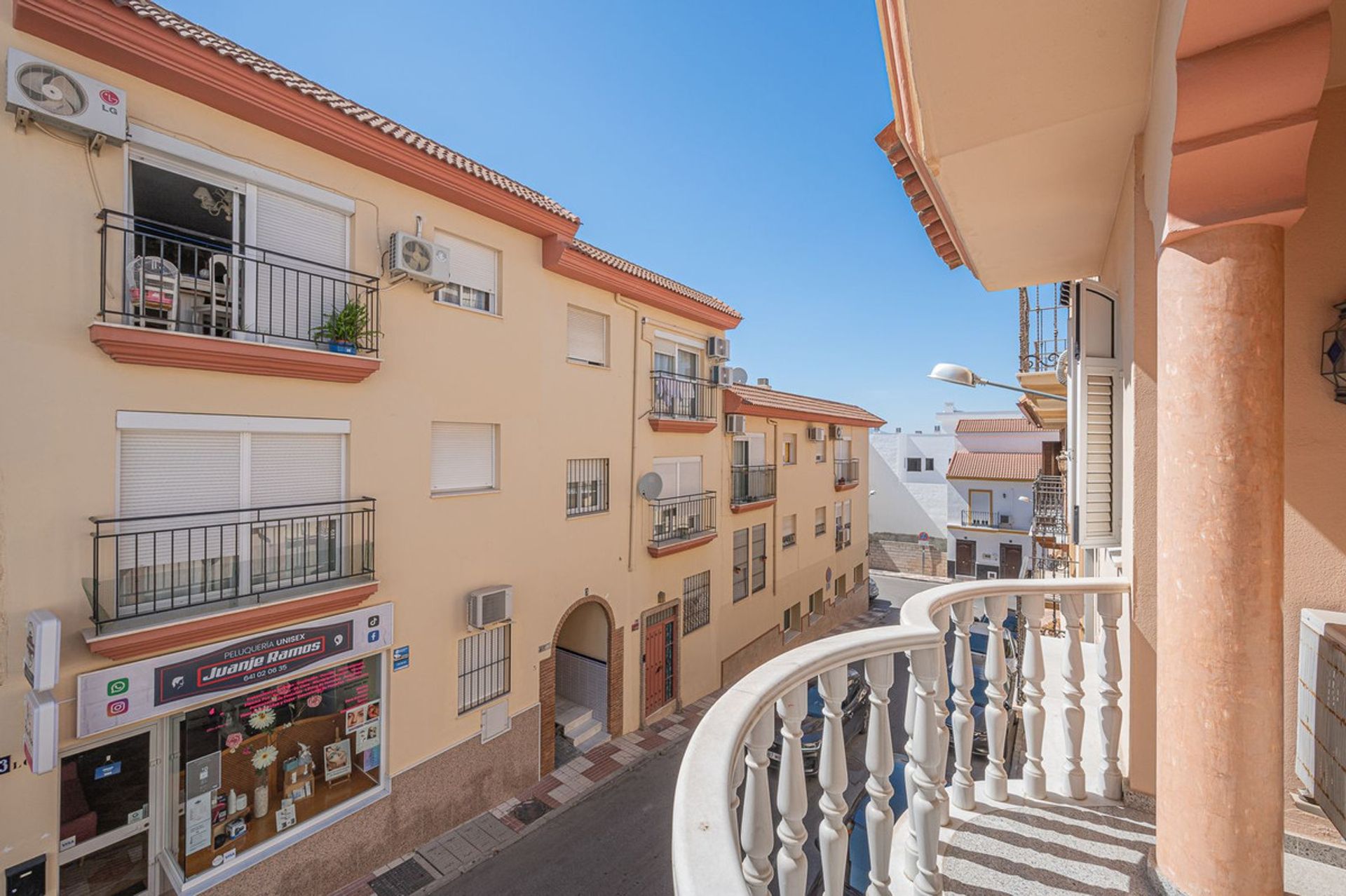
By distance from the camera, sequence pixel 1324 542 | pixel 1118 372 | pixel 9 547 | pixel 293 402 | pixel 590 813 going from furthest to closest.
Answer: pixel 590 813, pixel 293 402, pixel 9 547, pixel 1118 372, pixel 1324 542

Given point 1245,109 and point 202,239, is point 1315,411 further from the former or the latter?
point 202,239

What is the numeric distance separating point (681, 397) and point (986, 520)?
2139cm

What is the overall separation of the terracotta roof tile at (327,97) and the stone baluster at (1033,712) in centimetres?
824

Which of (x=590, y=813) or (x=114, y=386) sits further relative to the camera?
(x=590, y=813)

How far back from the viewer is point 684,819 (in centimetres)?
107

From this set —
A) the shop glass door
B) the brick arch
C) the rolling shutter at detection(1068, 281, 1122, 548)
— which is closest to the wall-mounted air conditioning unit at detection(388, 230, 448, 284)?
the shop glass door

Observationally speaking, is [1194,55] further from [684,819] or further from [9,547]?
[9,547]

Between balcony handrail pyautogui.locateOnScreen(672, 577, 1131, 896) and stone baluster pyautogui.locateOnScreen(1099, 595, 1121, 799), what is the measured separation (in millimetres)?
18

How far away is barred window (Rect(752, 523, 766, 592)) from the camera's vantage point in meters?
15.5

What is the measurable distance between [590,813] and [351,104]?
34.4 feet

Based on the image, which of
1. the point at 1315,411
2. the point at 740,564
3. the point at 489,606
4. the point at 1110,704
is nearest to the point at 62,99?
the point at 489,606

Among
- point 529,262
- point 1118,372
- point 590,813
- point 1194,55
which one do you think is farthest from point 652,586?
point 1194,55

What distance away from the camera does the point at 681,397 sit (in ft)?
41.6

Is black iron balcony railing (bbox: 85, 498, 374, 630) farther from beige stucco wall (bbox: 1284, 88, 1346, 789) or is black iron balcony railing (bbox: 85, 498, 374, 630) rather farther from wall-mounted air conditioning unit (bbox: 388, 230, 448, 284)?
beige stucco wall (bbox: 1284, 88, 1346, 789)
